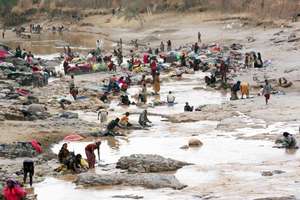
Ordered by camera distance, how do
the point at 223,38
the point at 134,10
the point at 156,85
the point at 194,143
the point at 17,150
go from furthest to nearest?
the point at 134,10, the point at 223,38, the point at 156,85, the point at 194,143, the point at 17,150

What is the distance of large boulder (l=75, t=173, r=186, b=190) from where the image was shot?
53.2 ft

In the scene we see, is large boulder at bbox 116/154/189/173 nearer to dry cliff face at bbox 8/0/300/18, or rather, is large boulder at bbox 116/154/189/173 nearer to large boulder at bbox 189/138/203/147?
large boulder at bbox 189/138/203/147

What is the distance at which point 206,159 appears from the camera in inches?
778

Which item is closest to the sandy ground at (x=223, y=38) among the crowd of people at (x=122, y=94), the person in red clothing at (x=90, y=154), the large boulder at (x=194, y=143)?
the crowd of people at (x=122, y=94)

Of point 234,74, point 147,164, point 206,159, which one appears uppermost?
point 234,74

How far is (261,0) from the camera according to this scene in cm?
6738

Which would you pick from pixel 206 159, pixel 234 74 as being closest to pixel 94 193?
pixel 206 159

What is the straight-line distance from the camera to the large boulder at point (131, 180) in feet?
53.2

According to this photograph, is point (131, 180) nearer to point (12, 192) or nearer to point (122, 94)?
point (12, 192)

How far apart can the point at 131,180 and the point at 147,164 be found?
1.60 meters

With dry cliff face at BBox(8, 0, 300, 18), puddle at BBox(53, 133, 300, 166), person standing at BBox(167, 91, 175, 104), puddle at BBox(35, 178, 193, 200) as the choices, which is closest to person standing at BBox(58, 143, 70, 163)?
puddle at BBox(53, 133, 300, 166)

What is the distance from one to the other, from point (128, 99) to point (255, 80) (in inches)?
318

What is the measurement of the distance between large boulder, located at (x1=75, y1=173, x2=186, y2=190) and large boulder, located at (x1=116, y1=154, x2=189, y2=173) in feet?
3.49

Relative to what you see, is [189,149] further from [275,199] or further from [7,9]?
[7,9]
